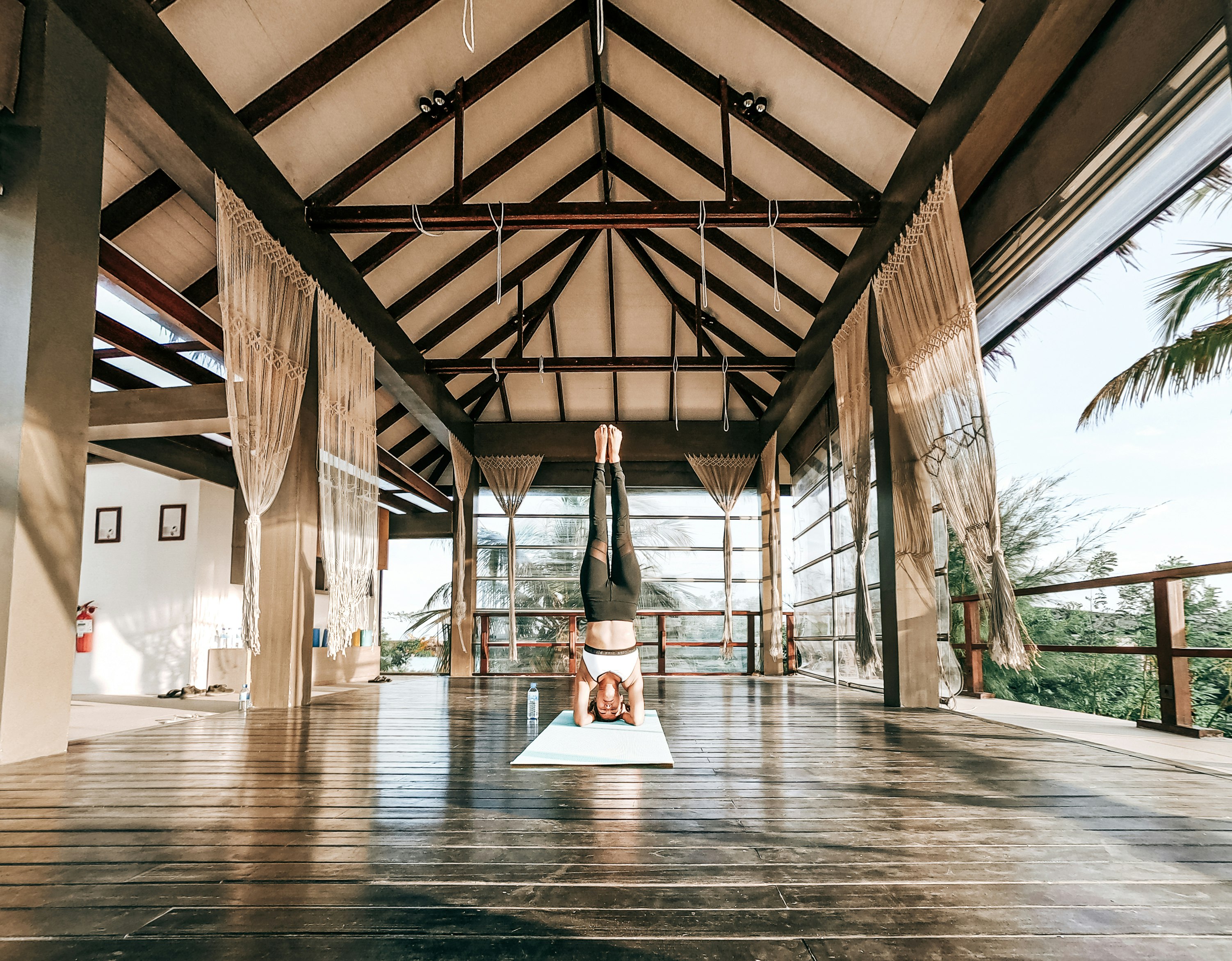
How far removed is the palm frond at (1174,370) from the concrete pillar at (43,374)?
6.76 metres

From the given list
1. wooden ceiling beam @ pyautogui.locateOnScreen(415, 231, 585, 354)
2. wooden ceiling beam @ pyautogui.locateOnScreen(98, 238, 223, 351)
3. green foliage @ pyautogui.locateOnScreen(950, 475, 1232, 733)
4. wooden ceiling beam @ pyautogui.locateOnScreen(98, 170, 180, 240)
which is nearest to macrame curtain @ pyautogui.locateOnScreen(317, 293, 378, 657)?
wooden ceiling beam @ pyautogui.locateOnScreen(98, 238, 223, 351)

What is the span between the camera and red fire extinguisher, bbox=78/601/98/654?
8.01 metres

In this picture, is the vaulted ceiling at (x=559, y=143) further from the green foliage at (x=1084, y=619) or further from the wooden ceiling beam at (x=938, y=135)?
the green foliage at (x=1084, y=619)

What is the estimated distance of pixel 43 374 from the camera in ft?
9.91

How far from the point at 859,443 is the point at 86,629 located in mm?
8342

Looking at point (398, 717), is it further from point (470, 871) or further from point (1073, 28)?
point (1073, 28)

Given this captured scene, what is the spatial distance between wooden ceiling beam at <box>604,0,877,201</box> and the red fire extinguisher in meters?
8.03

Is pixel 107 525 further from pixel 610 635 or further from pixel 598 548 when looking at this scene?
pixel 610 635

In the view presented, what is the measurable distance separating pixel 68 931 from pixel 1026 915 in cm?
182

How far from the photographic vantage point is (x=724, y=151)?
4.96m

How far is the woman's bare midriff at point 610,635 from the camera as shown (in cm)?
379

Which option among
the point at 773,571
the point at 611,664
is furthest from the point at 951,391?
the point at 773,571

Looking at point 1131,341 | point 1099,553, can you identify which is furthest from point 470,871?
point 1131,341

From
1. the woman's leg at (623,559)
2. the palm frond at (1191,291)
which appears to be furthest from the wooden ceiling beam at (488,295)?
the palm frond at (1191,291)
